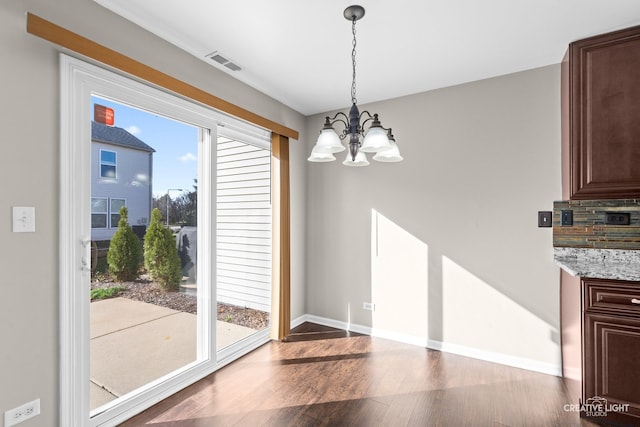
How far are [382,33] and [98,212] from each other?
2297 millimetres

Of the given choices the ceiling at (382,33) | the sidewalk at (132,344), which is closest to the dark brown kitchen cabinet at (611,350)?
the ceiling at (382,33)

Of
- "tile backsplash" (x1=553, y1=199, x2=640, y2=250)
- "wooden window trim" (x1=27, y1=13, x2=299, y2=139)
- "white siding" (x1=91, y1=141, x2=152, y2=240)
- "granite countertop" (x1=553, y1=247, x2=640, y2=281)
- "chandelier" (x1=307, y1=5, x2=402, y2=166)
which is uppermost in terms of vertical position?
"wooden window trim" (x1=27, y1=13, x2=299, y2=139)

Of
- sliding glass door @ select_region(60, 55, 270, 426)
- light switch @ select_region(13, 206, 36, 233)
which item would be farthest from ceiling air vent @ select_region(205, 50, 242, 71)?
light switch @ select_region(13, 206, 36, 233)

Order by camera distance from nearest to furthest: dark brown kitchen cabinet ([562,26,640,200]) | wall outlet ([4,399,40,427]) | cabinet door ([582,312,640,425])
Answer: wall outlet ([4,399,40,427]) → cabinet door ([582,312,640,425]) → dark brown kitchen cabinet ([562,26,640,200])

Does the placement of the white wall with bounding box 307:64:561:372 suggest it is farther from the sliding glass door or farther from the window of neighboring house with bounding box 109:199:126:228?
the window of neighboring house with bounding box 109:199:126:228

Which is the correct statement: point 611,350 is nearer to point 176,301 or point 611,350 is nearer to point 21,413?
point 176,301

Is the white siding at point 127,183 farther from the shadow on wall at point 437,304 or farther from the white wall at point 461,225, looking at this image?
the shadow on wall at point 437,304

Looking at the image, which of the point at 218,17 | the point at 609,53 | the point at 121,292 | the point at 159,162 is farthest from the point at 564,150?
the point at 121,292

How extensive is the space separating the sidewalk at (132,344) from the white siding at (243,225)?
487 mm

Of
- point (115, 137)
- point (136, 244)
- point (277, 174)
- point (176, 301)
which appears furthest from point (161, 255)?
point (277, 174)

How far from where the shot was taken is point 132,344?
2.24 meters

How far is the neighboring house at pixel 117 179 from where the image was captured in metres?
2.00

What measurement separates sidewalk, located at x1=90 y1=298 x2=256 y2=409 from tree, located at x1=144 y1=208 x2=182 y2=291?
213 mm

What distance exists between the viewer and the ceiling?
6.58ft
